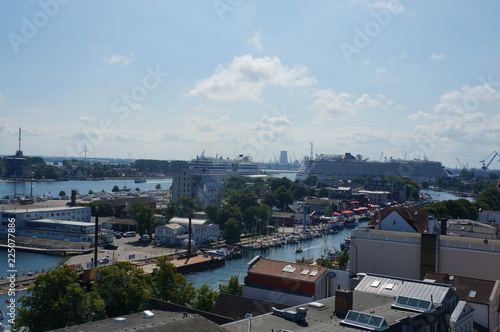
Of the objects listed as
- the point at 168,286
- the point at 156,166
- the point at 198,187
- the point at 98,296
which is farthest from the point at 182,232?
the point at 156,166

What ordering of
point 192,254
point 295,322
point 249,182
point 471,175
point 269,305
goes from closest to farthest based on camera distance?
point 295,322 < point 269,305 < point 192,254 < point 249,182 < point 471,175

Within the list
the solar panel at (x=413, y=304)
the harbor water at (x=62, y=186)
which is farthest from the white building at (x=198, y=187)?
the solar panel at (x=413, y=304)

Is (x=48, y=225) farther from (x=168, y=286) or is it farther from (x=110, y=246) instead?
(x=168, y=286)

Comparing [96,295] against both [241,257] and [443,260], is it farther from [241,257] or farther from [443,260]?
[241,257]

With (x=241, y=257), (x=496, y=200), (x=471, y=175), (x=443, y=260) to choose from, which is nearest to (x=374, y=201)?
(x=496, y=200)

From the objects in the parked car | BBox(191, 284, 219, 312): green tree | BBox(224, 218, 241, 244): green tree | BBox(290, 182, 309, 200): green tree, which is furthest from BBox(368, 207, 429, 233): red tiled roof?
BBox(290, 182, 309, 200): green tree

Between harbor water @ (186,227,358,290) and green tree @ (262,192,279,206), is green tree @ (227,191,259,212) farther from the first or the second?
green tree @ (262,192,279,206)

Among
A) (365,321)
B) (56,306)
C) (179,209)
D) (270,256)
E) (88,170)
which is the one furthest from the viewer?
(88,170)
